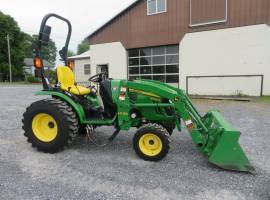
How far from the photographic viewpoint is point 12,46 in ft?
126

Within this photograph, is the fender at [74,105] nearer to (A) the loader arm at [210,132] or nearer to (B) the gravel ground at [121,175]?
(B) the gravel ground at [121,175]

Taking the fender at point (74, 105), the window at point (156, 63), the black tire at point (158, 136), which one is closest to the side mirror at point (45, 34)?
the fender at point (74, 105)

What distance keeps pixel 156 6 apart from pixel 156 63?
11.5 ft

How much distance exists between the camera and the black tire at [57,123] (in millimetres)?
3998

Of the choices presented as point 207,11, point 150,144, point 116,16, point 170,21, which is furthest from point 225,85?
point 150,144

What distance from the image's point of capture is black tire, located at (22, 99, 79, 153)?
3998mm

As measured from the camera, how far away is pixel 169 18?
14.2 metres

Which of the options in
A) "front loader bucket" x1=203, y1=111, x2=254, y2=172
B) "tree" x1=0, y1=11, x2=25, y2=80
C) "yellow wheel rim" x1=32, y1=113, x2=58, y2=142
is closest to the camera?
"front loader bucket" x1=203, y1=111, x2=254, y2=172

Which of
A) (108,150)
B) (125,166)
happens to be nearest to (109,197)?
(125,166)

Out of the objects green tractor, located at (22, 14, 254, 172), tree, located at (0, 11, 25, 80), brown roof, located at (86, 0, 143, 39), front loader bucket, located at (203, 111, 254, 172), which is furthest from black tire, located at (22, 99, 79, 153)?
tree, located at (0, 11, 25, 80)

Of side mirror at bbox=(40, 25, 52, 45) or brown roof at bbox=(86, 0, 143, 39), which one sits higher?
brown roof at bbox=(86, 0, 143, 39)

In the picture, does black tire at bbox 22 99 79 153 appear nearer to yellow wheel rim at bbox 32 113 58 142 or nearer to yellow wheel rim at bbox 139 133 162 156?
yellow wheel rim at bbox 32 113 58 142

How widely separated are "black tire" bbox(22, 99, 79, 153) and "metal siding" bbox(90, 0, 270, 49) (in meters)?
11.2

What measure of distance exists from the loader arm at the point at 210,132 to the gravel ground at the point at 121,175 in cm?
17
